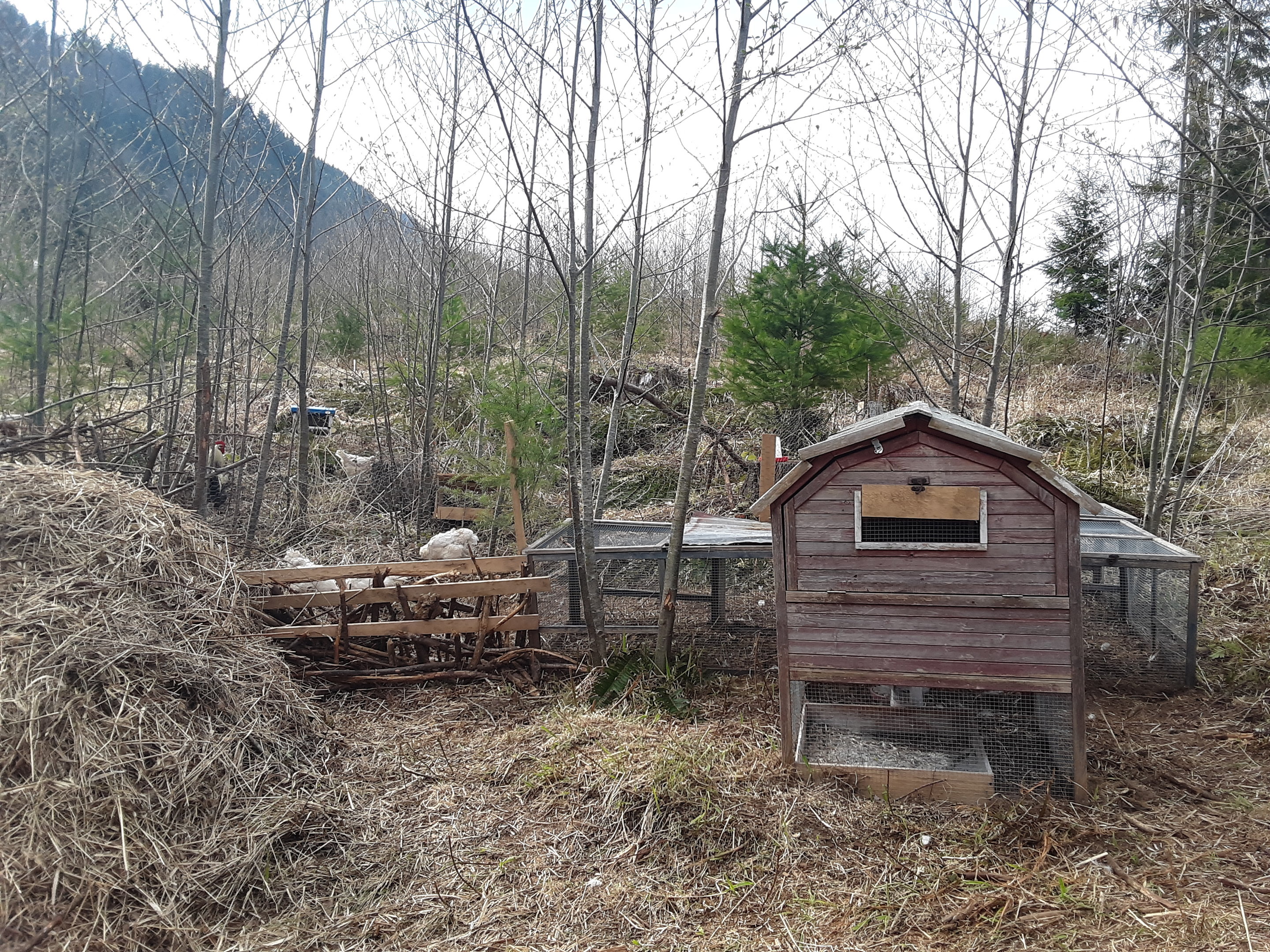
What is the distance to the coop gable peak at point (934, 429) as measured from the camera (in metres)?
4.13

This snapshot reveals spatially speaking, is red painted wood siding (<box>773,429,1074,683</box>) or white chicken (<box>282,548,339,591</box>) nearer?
red painted wood siding (<box>773,429,1074,683</box>)

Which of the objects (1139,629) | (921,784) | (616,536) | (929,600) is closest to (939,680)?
(929,600)

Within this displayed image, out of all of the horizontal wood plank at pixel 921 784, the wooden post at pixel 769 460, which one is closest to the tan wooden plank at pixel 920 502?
the horizontal wood plank at pixel 921 784

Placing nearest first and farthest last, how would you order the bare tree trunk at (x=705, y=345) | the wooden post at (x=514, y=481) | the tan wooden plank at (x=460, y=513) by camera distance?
1. the bare tree trunk at (x=705, y=345)
2. the wooden post at (x=514, y=481)
3. the tan wooden plank at (x=460, y=513)

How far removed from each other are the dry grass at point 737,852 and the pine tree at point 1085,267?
5.78m

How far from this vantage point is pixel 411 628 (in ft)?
18.9

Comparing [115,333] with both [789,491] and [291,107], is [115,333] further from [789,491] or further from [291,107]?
[789,491]

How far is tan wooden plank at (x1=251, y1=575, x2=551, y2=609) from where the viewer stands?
225 inches

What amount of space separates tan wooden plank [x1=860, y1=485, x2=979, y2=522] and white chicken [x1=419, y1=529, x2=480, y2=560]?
4.56m

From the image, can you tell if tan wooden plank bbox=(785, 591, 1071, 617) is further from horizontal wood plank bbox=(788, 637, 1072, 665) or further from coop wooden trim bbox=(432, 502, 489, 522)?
coop wooden trim bbox=(432, 502, 489, 522)

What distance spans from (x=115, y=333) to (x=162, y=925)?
8.72 m

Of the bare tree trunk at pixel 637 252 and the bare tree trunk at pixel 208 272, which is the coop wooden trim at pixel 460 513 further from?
the bare tree trunk at pixel 208 272

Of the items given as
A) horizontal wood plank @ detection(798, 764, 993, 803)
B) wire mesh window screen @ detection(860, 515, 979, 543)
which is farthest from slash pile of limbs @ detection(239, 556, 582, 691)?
wire mesh window screen @ detection(860, 515, 979, 543)

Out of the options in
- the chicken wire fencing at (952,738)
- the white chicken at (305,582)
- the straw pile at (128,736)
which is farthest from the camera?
the white chicken at (305,582)
